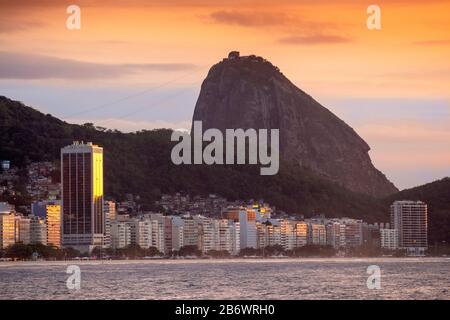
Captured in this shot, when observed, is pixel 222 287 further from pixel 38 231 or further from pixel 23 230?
pixel 38 231

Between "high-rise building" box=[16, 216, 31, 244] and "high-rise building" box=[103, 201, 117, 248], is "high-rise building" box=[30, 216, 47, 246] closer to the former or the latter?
"high-rise building" box=[16, 216, 31, 244]

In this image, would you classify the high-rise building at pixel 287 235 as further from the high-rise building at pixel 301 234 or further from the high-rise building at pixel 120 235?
the high-rise building at pixel 120 235

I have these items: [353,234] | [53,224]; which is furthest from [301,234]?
[53,224]

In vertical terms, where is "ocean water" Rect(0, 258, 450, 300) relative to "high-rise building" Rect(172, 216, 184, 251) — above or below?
below

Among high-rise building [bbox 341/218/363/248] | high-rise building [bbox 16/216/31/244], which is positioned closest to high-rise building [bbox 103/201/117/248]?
high-rise building [bbox 16/216/31/244]
